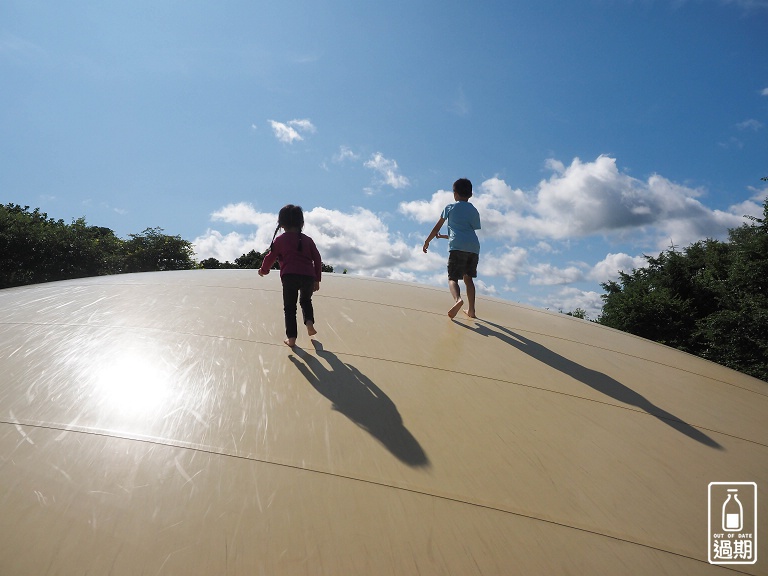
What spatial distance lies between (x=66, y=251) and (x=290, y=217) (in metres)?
37.5

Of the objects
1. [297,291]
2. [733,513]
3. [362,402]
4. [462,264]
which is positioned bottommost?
[733,513]

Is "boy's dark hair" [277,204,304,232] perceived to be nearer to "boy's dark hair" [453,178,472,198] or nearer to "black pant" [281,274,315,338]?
"black pant" [281,274,315,338]

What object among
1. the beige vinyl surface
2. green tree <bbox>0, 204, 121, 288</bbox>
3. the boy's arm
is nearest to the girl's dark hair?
the beige vinyl surface

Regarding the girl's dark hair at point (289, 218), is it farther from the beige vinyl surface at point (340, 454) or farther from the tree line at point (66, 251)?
the tree line at point (66, 251)

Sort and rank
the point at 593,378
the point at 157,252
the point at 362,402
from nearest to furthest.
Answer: the point at 362,402 → the point at 593,378 → the point at 157,252

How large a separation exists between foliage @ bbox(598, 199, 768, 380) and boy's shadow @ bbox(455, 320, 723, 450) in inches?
789

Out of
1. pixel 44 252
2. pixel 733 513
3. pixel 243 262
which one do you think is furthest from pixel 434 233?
pixel 243 262

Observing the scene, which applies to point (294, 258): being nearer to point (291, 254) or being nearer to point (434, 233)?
point (291, 254)

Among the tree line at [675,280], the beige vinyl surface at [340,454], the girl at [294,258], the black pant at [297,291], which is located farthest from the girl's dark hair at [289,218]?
the tree line at [675,280]

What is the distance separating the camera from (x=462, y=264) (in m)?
6.27

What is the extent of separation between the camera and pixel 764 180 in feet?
69.1

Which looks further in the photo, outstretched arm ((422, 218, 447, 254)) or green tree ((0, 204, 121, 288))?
green tree ((0, 204, 121, 288))

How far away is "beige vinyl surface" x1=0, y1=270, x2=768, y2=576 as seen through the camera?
7.26 ft

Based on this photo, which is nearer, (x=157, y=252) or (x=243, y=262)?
(x=157, y=252)
